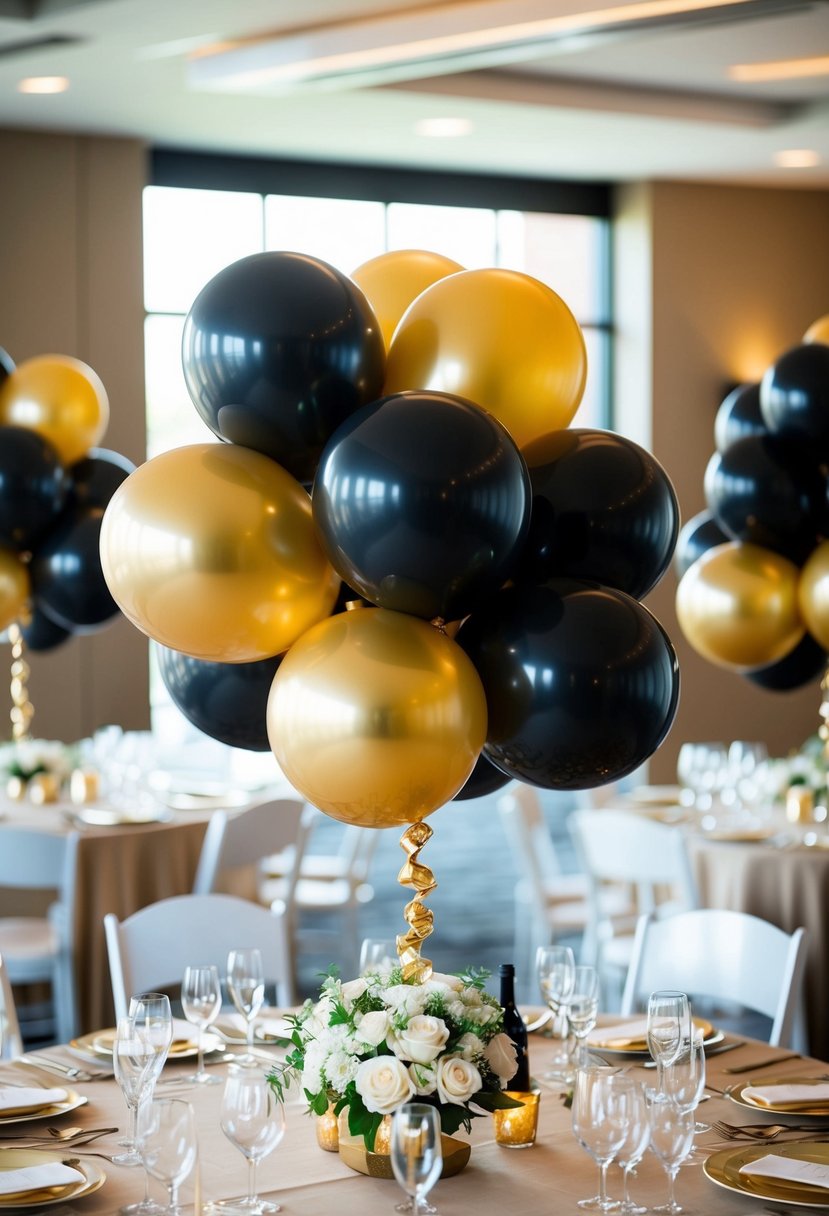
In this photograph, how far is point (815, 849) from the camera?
5.05m

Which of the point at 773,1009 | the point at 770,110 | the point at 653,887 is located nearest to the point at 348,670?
the point at 773,1009

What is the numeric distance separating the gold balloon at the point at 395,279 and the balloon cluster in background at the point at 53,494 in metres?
2.19

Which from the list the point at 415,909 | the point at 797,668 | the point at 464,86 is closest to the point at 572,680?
the point at 415,909

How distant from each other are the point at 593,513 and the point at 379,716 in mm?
506

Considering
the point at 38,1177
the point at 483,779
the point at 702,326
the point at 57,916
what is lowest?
the point at 57,916

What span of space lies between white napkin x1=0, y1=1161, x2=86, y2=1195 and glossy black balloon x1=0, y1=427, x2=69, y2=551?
2.84 m

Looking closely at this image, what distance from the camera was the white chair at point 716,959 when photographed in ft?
10.9

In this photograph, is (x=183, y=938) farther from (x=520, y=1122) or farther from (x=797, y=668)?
(x=797, y=668)

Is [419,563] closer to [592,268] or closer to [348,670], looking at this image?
[348,670]

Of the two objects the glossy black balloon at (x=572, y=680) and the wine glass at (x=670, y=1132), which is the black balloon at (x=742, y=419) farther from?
the wine glass at (x=670, y=1132)

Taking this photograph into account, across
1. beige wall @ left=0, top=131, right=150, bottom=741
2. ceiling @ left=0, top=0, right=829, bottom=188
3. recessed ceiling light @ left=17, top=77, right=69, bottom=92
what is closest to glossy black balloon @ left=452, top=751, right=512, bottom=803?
ceiling @ left=0, top=0, right=829, bottom=188

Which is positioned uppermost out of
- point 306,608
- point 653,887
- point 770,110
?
point 770,110

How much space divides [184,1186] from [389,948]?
0.93m

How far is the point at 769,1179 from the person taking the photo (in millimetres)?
2225
